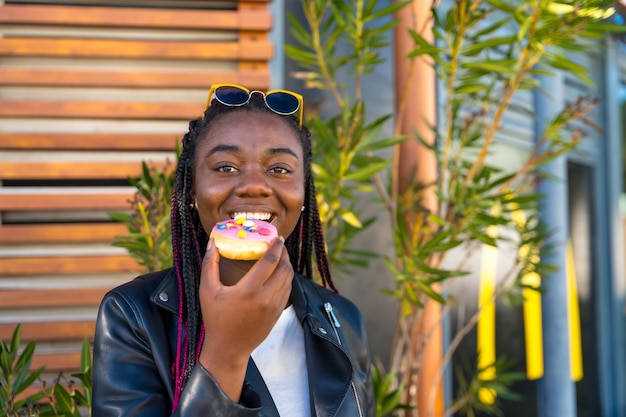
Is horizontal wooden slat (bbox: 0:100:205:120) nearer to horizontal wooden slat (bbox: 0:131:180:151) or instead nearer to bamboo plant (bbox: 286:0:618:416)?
horizontal wooden slat (bbox: 0:131:180:151)

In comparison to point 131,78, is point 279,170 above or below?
below

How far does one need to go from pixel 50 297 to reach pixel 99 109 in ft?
3.08

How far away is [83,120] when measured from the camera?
11.0ft

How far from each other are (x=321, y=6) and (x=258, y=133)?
66.7 inches

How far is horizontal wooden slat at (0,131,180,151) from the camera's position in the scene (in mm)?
3264

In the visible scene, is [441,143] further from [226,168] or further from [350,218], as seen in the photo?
[226,168]

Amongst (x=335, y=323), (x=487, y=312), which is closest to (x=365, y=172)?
(x=335, y=323)

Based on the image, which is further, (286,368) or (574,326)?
(574,326)

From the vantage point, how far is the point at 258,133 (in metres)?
1.60

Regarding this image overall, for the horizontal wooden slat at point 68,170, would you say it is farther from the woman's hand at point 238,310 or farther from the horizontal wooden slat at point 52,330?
the woman's hand at point 238,310

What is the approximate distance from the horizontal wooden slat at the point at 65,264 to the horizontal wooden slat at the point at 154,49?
1.00m

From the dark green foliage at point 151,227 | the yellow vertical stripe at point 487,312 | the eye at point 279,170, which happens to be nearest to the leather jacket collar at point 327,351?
the eye at point 279,170

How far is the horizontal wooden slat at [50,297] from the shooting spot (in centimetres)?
318

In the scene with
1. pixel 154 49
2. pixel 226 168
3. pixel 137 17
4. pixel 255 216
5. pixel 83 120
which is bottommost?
pixel 255 216
